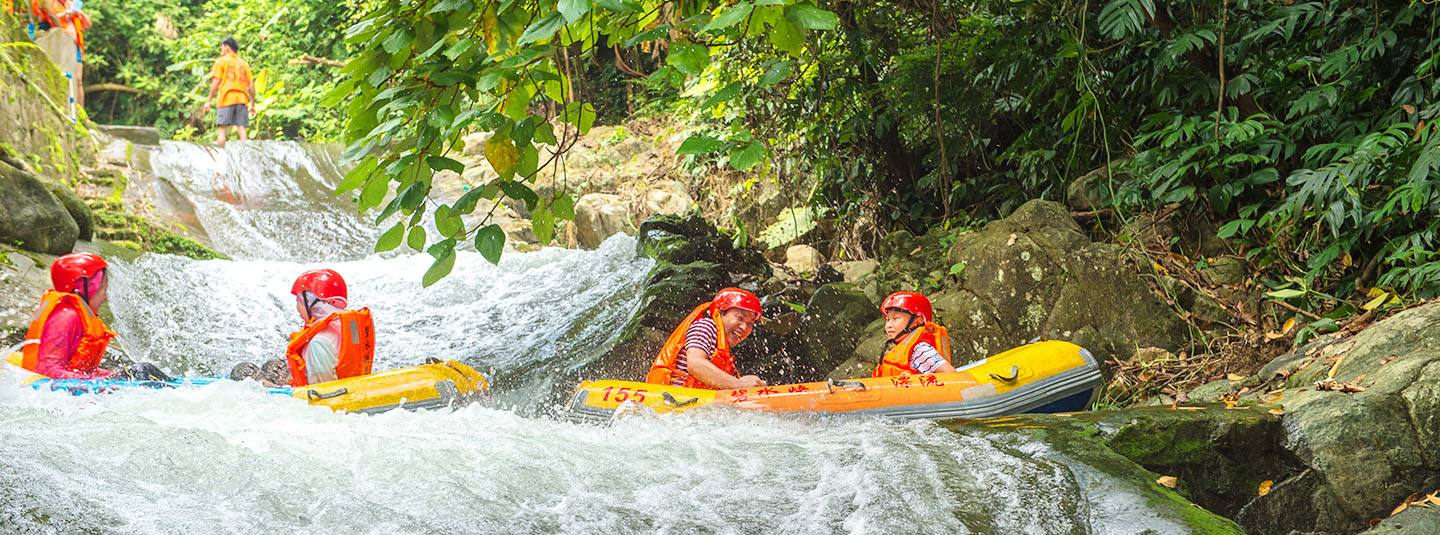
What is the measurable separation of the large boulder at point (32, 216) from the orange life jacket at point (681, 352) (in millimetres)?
5591

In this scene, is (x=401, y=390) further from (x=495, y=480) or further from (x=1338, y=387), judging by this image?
(x=1338, y=387)

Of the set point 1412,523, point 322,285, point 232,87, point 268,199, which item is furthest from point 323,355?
point 232,87

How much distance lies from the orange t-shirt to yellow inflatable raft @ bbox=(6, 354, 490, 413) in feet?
29.7

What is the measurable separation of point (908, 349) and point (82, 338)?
449 cm

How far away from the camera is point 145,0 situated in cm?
2236

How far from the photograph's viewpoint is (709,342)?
260 inches

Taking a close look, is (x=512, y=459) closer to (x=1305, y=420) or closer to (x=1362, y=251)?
(x=1305, y=420)

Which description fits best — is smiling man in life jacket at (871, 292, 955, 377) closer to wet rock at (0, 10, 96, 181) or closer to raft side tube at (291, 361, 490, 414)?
raft side tube at (291, 361, 490, 414)

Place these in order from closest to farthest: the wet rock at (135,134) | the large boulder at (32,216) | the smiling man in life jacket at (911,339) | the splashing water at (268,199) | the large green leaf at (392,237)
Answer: the large green leaf at (392,237), the smiling man in life jacket at (911,339), the large boulder at (32,216), the splashing water at (268,199), the wet rock at (135,134)

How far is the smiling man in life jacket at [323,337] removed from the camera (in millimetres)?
6535

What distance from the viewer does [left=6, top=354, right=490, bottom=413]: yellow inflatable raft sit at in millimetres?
5844

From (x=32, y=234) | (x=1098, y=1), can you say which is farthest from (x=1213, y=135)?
(x=32, y=234)

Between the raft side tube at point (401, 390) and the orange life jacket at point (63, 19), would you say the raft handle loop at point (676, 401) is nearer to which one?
the raft side tube at point (401, 390)

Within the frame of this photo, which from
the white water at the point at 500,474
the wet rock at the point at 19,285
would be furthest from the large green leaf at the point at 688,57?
the wet rock at the point at 19,285
